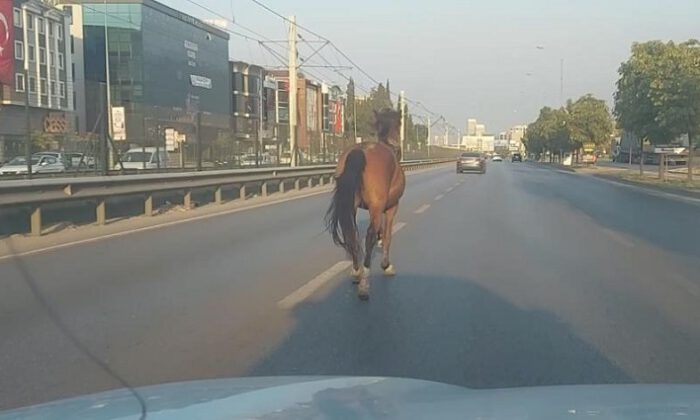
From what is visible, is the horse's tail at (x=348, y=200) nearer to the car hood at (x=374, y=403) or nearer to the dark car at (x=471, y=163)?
the car hood at (x=374, y=403)

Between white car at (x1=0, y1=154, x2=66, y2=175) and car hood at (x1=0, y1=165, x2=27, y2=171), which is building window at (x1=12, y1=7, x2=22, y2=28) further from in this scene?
car hood at (x1=0, y1=165, x2=27, y2=171)

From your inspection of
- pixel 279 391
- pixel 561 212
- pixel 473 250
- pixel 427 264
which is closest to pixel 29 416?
pixel 279 391

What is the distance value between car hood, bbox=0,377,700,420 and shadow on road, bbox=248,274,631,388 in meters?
1.94

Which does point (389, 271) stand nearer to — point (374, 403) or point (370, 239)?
point (370, 239)

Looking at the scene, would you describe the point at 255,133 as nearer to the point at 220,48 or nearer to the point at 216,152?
the point at 216,152

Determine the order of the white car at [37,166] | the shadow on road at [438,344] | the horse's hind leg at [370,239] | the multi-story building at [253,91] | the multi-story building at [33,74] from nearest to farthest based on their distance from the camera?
the shadow on road at [438,344], the horse's hind leg at [370,239], the white car at [37,166], the multi-story building at [33,74], the multi-story building at [253,91]

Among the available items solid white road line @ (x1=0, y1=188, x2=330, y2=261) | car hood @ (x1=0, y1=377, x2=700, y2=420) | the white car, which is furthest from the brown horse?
the white car

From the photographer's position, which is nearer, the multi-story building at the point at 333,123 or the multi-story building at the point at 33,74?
the multi-story building at the point at 33,74

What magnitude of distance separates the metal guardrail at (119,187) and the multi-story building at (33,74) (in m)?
2.14

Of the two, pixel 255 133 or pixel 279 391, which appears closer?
pixel 279 391

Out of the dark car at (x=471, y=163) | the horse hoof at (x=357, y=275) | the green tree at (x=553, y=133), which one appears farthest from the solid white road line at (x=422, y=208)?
the green tree at (x=553, y=133)

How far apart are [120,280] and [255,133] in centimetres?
2060

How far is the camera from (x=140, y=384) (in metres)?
5.39

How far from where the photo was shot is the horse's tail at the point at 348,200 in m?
8.67
